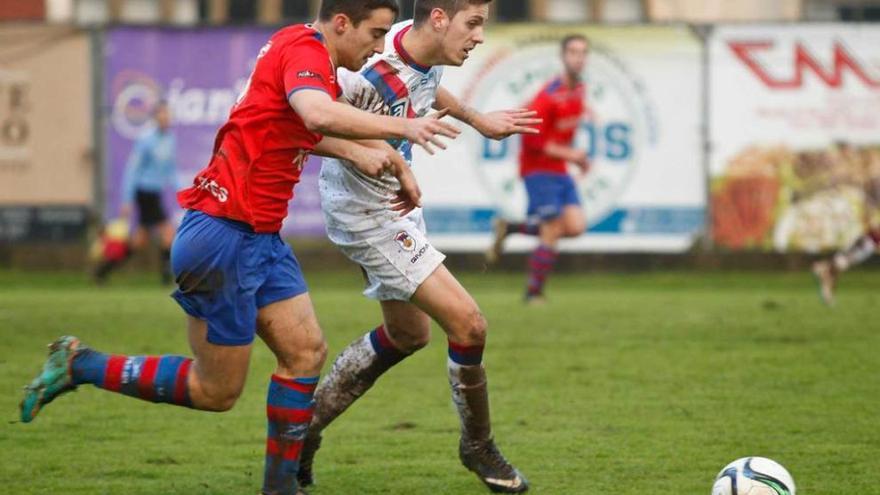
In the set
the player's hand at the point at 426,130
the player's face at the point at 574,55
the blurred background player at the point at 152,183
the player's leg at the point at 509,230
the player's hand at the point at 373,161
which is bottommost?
the blurred background player at the point at 152,183

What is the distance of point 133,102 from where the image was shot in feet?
71.7

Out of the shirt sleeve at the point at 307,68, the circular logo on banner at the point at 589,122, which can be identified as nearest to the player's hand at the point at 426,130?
the shirt sleeve at the point at 307,68

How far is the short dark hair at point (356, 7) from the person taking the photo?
628cm

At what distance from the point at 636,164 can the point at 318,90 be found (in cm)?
1578

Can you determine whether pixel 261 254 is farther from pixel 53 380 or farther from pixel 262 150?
pixel 53 380

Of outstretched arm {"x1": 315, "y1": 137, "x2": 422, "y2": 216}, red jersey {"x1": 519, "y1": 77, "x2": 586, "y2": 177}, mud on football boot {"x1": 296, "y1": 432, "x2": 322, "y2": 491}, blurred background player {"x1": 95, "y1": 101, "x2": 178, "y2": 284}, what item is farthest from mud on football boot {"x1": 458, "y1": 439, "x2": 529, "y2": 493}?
blurred background player {"x1": 95, "y1": 101, "x2": 178, "y2": 284}

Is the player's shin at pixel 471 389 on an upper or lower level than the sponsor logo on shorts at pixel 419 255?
lower

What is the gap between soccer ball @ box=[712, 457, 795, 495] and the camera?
20.3 ft

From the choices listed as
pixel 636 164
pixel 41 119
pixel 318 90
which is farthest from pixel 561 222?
pixel 318 90

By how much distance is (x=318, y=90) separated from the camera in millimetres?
5953

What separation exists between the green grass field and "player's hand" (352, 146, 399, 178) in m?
1.56

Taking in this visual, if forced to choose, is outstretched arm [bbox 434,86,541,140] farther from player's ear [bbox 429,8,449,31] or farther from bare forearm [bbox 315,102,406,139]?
bare forearm [bbox 315,102,406,139]

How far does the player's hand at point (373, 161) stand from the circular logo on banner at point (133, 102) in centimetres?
1601

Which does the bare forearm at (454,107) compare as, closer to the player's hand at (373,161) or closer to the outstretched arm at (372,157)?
the outstretched arm at (372,157)
